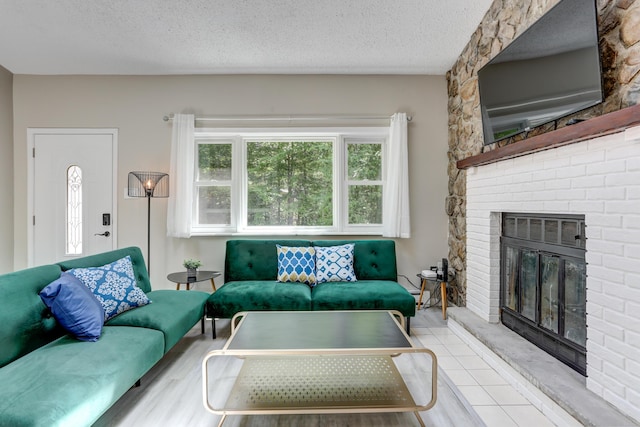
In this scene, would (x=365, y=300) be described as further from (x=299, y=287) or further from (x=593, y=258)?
(x=593, y=258)

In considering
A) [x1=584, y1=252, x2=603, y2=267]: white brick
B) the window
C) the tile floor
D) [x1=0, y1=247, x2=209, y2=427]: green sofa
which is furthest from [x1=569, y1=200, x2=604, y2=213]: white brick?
[x1=0, y1=247, x2=209, y2=427]: green sofa

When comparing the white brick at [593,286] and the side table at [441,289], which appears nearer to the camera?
the white brick at [593,286]

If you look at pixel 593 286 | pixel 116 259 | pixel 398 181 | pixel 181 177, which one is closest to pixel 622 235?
pixel 593 286

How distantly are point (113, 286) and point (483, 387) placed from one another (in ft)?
8.06

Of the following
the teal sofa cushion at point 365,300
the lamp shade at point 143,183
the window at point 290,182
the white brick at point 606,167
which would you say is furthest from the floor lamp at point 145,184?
the white brick at point 606,167

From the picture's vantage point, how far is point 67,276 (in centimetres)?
189

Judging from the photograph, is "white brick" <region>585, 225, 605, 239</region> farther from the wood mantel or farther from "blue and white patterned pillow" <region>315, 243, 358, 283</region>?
"blue and white patterned pillow" <region>315, 243, 358, 283</region>

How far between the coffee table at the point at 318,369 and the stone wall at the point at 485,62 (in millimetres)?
1528

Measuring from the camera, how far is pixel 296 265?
3.12 m

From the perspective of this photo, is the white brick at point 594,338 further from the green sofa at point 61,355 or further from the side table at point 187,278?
the side table at point 187,278

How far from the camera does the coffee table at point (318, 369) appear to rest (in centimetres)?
158

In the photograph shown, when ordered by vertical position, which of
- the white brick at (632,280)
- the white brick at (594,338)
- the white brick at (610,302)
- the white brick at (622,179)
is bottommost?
the white brick at (594,338)

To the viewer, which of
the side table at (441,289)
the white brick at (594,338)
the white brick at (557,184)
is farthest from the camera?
the side table at (441,289)

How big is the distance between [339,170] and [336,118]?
57cm
